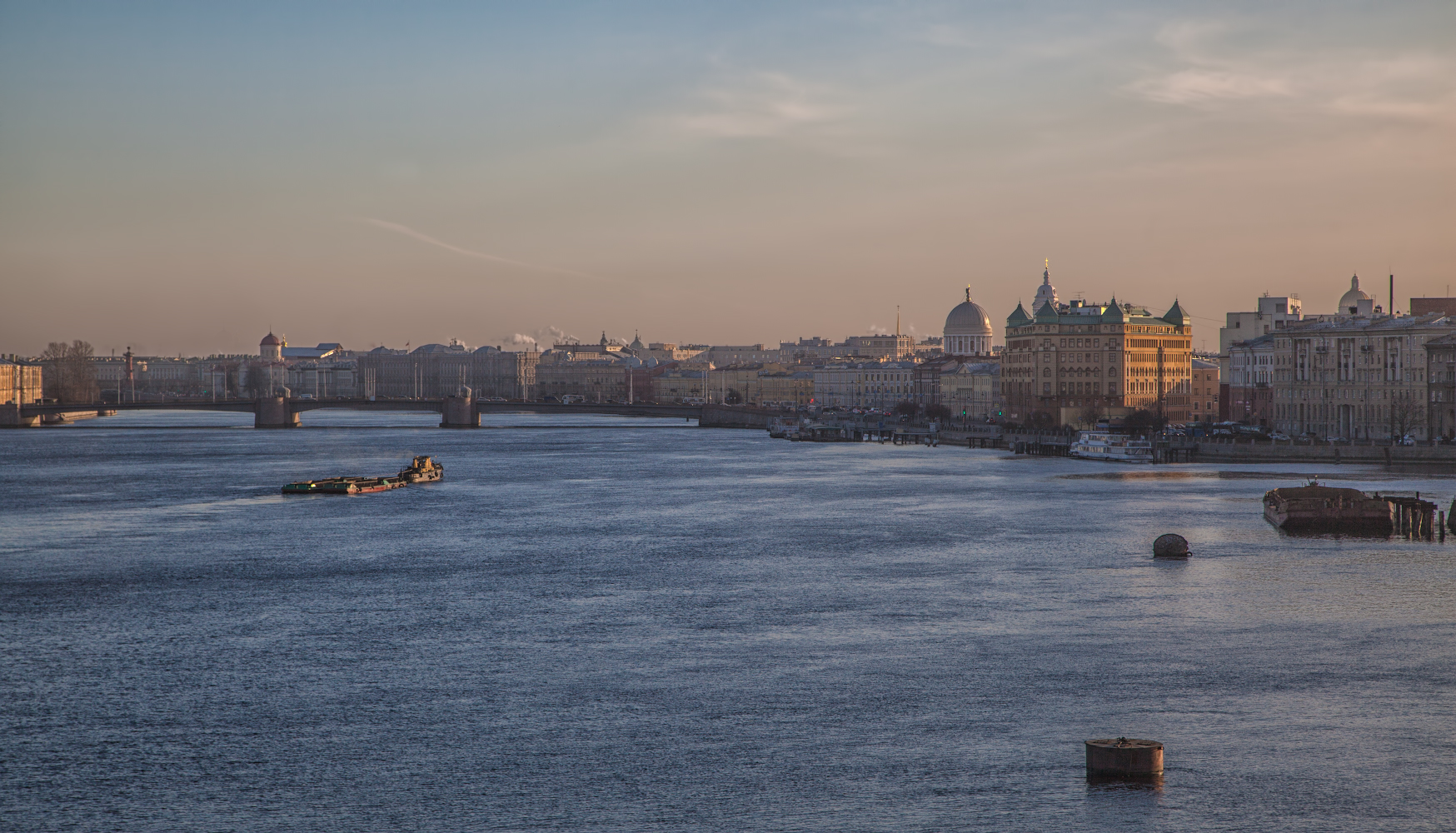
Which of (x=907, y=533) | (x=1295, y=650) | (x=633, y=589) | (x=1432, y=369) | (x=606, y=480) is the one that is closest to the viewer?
(x=1295, y=650)

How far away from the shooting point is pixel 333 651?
76.0 feet

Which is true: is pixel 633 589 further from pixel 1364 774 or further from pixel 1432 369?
pixel 1432 369

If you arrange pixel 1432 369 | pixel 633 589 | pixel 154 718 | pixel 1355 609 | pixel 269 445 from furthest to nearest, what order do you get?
pixel 269 445 < pixel 1432 369 < pixel 633 589 < pixel 1355 609 < pixel 154 718

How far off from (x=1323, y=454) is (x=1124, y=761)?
55.1 m

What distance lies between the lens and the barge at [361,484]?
176ft

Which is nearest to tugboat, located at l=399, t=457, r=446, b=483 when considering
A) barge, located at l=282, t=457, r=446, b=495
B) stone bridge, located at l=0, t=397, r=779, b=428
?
barge, located at l=282, t=457, r=446, b=495

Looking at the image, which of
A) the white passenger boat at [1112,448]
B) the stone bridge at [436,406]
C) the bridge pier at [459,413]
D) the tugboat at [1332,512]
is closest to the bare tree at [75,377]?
the stone bridge at [436,406]

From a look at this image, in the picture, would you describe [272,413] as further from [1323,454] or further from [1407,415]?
[1407,415]

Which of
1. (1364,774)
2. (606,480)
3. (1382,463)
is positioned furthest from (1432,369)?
(1364,774)

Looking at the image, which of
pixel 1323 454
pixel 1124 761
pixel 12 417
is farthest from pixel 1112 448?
pixel 12 417

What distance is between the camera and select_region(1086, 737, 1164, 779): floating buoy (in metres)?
16.1

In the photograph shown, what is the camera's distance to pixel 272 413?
117 meters

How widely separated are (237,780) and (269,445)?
7732cm

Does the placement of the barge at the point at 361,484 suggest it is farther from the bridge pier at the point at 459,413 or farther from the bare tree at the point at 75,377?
the bare tree at the point at 75,377
